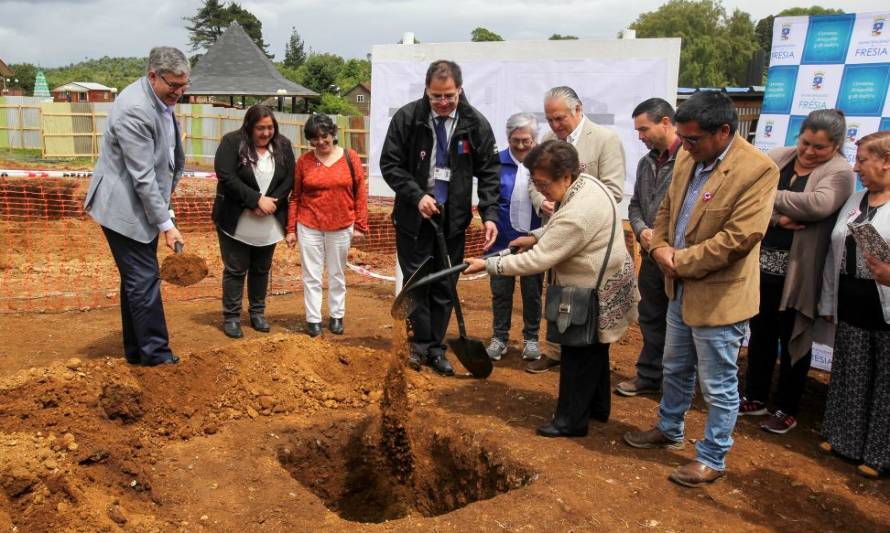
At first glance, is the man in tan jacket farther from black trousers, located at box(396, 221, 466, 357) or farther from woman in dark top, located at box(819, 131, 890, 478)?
black trousers, located at box(396, 221, 466, 357)

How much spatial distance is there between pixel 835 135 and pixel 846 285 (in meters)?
0.84

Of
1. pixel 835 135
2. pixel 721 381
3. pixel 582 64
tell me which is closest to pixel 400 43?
pixel 582 64

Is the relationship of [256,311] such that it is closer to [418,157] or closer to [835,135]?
[418,157]

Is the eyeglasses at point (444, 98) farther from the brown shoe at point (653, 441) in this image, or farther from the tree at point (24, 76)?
the tree at point (24, 76)

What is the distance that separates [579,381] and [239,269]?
3015 millimetres

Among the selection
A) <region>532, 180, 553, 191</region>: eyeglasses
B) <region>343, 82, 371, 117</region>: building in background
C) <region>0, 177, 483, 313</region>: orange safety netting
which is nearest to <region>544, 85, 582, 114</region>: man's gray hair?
<region>532, 180, 553, 191</region>: eyeglasses

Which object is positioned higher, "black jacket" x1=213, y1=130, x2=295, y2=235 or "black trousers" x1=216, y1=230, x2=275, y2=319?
"black jacket" x1=213, y1=130, x2=295, y2=235

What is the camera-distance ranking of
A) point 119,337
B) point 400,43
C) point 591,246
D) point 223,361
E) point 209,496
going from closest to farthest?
point 209,496, point 591,246, point 223,361, point 119,337, point 400,43

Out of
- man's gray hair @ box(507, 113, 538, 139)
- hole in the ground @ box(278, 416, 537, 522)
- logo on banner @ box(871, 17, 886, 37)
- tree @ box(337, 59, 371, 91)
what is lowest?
hole in the ground @ box(278, 416, 537, 522)

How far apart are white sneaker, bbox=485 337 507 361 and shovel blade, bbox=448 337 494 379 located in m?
0.62

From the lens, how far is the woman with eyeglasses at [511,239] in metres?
5.30

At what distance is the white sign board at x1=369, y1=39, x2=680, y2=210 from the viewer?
650 cm

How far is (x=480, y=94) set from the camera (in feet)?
23.6

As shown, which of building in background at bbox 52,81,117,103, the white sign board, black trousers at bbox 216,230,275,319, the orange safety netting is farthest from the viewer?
building in background at bbox 52,81,117,103
